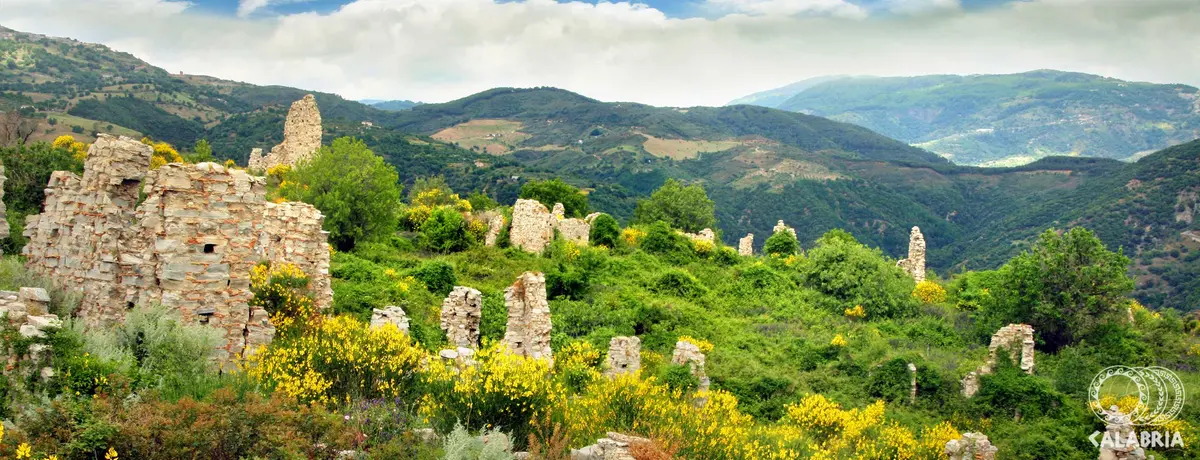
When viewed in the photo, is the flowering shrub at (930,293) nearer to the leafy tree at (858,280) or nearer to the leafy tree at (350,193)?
the leafy tree at (858,280)

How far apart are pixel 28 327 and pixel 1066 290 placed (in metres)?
28.4

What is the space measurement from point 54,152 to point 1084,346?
1393 inches

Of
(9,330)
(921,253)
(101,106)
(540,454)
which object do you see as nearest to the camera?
(9,330)

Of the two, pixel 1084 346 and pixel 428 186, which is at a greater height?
pixel 428 186

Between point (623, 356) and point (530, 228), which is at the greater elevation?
point (530, 228)

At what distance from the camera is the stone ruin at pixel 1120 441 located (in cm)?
1656

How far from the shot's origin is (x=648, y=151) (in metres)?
165

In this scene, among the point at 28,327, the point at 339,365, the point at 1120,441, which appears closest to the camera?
the point at 28,327

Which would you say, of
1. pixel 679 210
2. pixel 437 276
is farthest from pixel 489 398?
pixel 679 210

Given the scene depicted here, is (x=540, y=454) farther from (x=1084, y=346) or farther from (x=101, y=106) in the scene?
(x=101, y=106)

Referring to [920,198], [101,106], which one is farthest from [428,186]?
[920,198]

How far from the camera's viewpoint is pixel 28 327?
389 inches

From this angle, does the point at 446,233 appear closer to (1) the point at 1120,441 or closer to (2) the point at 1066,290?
(2) the point at 1066,290

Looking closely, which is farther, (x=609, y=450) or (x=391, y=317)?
(x=391, y=317)
